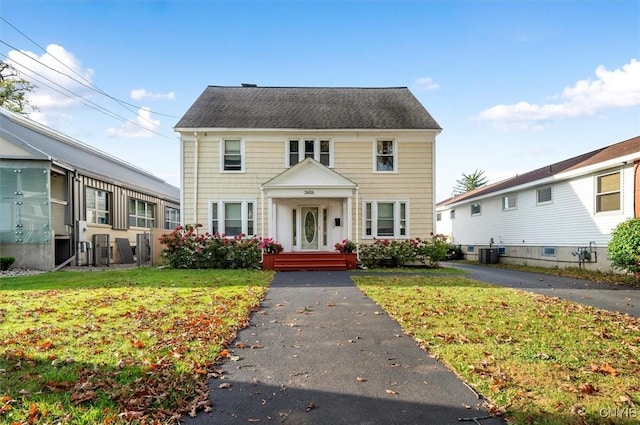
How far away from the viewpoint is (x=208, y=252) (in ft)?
50.2

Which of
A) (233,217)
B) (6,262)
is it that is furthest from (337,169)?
(6,262)

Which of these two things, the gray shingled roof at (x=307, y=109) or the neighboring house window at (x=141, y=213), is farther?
the neighboring house window at (x=141, y=213)

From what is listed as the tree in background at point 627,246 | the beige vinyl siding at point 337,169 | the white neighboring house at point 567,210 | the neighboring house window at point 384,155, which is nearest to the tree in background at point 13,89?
the beige vinyl siding at point 337,169

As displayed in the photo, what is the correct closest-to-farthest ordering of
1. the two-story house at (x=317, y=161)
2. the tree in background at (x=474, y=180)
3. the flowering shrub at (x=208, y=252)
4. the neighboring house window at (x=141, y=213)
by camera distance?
1. the flowering shrub at (x=208, y=252)
2. the two-story house at (x=317, y=161)
3. the neighboring house window at (x=141, y=213)
4. the tree in background at (x=474, y=180)

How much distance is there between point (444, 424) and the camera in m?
2.93

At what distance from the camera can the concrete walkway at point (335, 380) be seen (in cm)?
309

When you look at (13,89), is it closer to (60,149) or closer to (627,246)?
(60,149)

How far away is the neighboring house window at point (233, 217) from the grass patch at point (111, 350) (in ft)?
25.8

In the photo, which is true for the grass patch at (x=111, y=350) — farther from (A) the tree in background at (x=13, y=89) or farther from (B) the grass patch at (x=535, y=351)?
(A) the tree in background at (x=13, y=89)

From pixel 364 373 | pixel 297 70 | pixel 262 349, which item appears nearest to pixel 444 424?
pixel 364 373

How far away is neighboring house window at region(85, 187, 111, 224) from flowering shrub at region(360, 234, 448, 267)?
12266 mm

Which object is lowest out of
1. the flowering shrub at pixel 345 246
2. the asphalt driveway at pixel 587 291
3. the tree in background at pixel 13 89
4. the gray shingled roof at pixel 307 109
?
the asphalt driveway at pixel 587 291

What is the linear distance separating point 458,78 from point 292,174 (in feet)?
25.0

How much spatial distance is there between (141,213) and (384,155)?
14.5m
